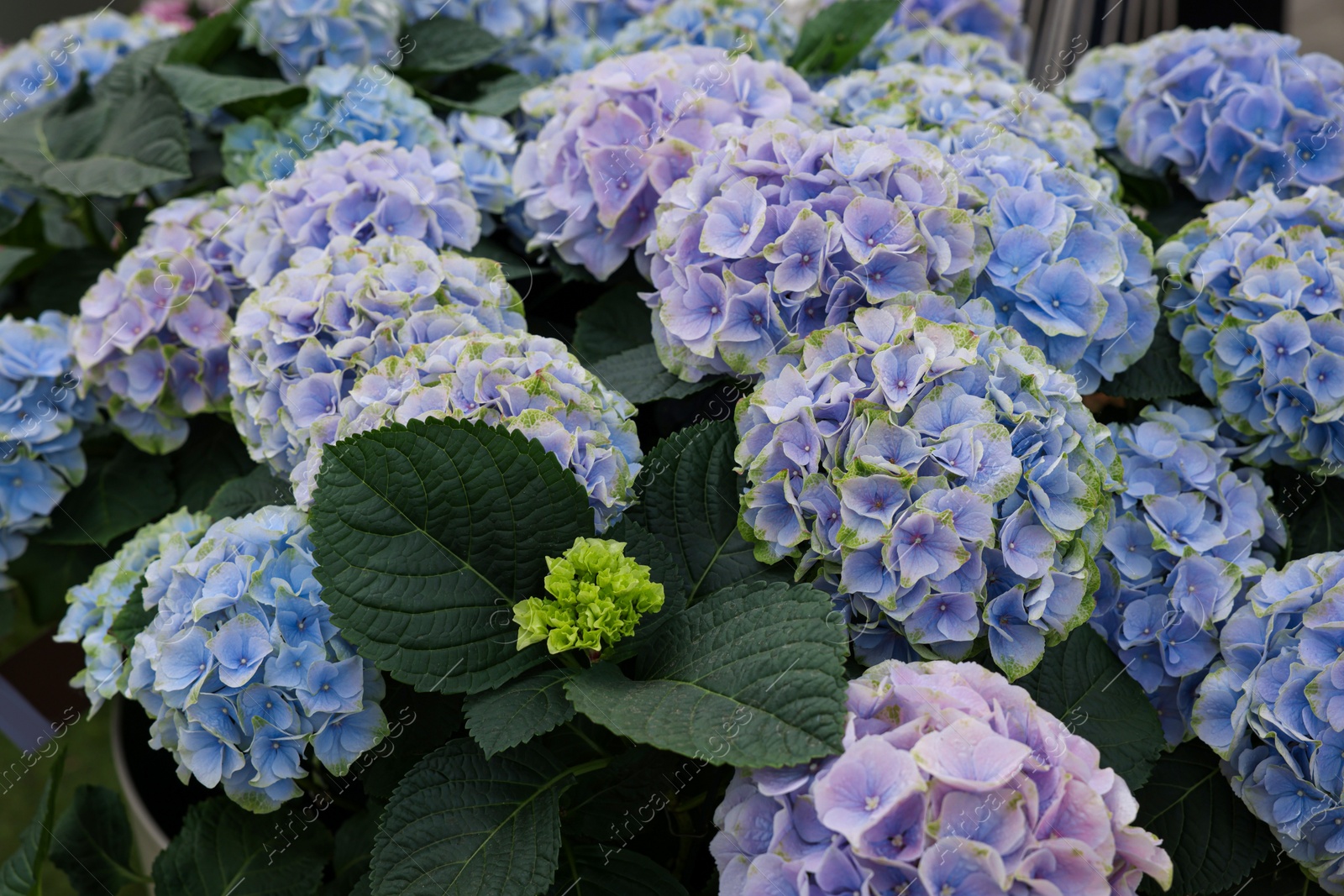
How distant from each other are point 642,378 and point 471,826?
1.73 feet

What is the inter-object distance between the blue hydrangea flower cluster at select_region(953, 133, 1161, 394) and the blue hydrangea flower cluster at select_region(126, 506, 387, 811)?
78 cm

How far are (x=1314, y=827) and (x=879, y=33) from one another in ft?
4.42

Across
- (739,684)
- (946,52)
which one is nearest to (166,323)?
(739,684)

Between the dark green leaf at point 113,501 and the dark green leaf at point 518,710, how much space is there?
78cm

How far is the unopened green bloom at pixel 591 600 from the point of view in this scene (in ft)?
3.04

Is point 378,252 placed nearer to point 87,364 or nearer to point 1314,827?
point 87,364

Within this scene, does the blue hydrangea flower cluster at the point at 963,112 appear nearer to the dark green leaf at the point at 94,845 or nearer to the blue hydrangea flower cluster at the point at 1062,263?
the blue hydrangea flower cluster at the point at 1062,263

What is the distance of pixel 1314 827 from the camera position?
1007 mm

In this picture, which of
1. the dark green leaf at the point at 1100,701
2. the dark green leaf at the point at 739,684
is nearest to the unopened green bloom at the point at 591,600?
the dark green leaf at the point at 739,684

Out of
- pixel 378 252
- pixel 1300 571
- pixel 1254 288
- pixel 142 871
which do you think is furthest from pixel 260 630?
pixel 1254 288

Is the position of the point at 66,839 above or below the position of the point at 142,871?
above

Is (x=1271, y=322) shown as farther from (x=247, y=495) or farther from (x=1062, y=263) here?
(x=247, y=495)

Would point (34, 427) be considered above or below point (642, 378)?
below

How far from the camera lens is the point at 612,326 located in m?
1.38
